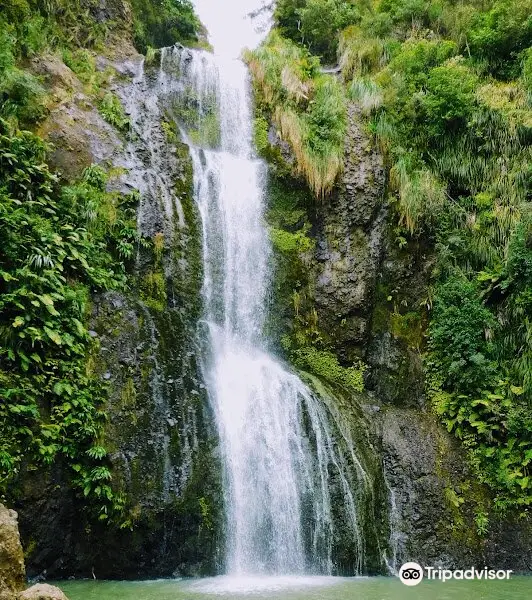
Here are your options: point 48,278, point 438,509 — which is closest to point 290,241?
point 48,278

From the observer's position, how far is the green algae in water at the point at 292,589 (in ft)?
18.1

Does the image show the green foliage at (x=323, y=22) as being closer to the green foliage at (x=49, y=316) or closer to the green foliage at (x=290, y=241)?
the green foliage at (x=290, y=241)

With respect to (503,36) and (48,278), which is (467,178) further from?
(48,278)

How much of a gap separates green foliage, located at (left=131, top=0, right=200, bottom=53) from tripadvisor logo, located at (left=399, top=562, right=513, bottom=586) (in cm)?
1500

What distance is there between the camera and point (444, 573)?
7.35 m

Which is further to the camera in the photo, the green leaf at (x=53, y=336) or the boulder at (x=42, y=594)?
the green leaf at (x=53, y=336)

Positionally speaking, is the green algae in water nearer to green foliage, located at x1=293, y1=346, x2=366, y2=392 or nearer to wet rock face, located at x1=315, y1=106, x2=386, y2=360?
green foliage, located at x1=293, y1=346, x2=366, y2=392

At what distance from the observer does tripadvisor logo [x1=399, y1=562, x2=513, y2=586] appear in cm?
717

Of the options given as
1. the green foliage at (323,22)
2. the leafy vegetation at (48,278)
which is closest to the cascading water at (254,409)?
the leafy vegetation at (48,278)

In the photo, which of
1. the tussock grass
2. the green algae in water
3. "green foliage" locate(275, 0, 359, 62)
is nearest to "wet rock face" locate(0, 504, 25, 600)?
the green algae in water

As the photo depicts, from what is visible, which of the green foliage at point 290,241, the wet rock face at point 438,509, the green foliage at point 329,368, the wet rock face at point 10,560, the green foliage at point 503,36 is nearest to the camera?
the wet rock face at point 10,560

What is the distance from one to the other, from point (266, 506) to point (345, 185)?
695 centimetres

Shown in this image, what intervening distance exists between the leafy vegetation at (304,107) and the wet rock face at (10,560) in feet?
28.2

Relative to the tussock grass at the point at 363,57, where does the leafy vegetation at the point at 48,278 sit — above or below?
below
